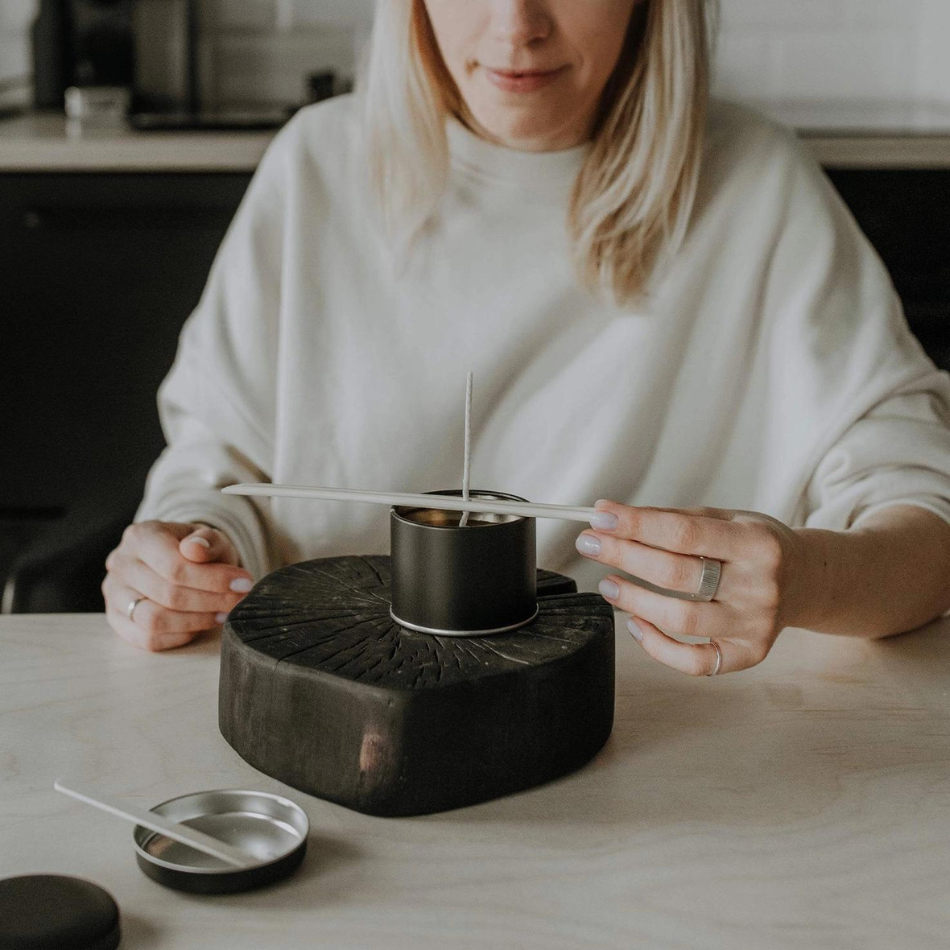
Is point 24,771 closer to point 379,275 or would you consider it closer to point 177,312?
point 379,275

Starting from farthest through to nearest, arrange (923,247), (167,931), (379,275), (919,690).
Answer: (923,247), (379,275), (919,690), (167,931)

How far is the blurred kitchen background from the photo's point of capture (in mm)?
2104

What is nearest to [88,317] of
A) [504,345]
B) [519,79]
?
[504,345]

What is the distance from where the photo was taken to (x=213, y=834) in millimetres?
682

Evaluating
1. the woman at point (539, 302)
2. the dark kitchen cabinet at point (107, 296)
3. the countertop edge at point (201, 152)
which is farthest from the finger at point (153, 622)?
the countertop edge at point (201, 152)

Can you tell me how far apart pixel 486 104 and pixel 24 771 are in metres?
0.81

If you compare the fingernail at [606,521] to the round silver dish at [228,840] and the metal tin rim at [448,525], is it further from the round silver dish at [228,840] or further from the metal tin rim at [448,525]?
the round silver dish at [228,840]

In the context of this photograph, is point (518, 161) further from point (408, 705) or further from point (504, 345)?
point (408, 705)

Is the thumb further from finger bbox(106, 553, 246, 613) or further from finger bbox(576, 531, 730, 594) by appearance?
finger bbox(576, 531, 730, 594)

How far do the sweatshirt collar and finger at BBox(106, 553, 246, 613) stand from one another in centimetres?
63

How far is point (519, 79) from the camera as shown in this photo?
1255mm

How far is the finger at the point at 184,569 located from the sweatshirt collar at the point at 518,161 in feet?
1.96

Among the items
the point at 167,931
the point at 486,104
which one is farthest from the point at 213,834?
the point at 486,104

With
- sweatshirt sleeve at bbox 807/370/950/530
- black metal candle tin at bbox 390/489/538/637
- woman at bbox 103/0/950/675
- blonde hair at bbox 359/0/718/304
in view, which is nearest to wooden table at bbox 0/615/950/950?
black metal candle tin at bbox 390/489/538/637
